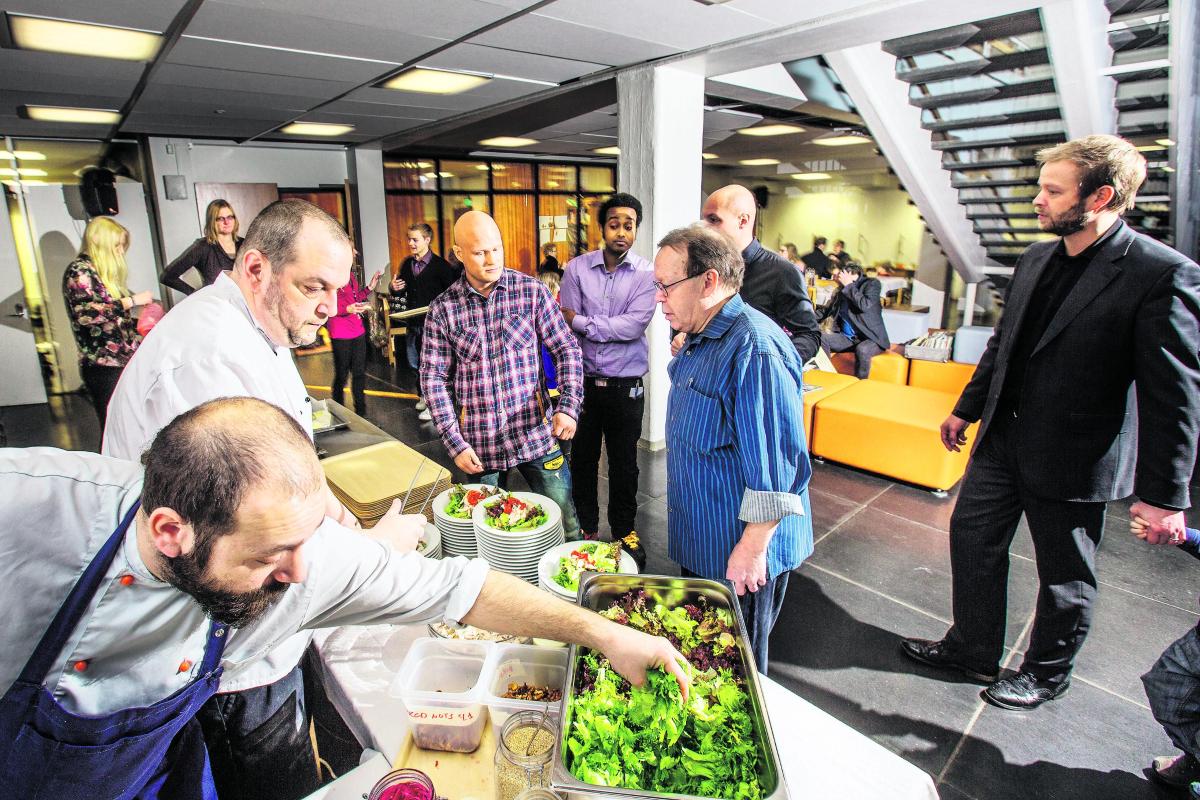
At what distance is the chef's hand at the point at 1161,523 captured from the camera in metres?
1.87

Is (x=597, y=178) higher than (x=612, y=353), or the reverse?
(x=597, y=178)

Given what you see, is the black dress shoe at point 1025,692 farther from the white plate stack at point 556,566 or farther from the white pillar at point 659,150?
the white pillar at point 659,150

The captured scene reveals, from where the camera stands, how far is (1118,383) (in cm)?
196

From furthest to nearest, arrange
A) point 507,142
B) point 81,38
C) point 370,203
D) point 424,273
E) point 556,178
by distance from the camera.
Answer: point 556,178 < point 370,203 < point 507,142 < point 424,273 < point 81,38

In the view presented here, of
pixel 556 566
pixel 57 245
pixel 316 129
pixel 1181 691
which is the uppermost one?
pixel 316 129

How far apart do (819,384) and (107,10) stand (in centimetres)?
521

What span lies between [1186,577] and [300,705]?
4189 mm

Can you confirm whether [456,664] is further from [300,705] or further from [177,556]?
[177,556]

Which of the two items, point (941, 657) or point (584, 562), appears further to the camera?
point (941, 657)

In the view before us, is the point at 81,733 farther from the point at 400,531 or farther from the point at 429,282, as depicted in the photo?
the point at 429,282

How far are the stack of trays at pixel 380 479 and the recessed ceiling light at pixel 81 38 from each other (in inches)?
118

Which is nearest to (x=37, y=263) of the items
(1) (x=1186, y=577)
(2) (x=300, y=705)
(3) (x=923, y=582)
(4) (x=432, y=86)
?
(4) (x=432, y=86)

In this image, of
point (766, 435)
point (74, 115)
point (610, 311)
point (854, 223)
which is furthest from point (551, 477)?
point (854, 223)

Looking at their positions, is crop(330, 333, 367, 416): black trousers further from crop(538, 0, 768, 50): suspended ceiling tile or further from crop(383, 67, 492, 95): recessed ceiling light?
crop(538, 0, 768, 50): suspended ceiling tile
